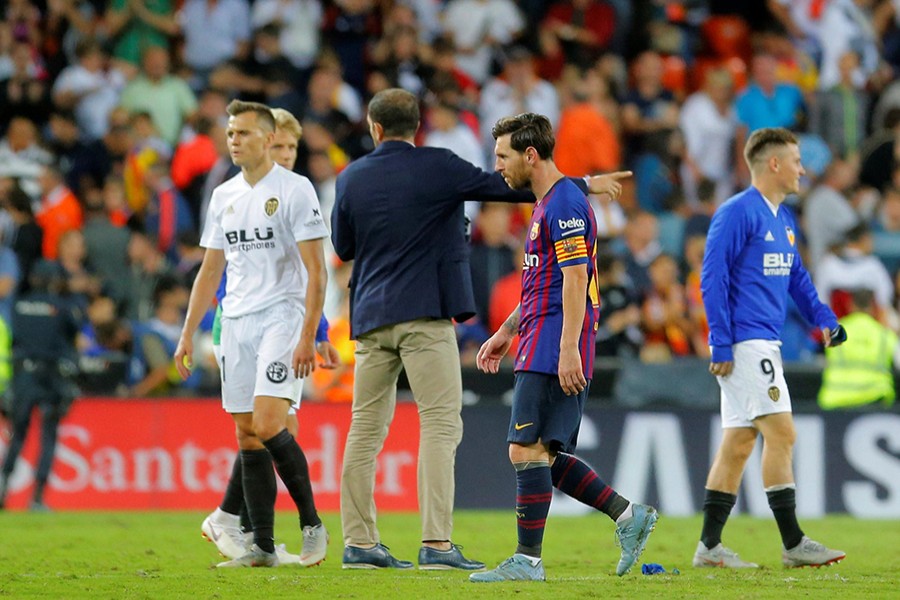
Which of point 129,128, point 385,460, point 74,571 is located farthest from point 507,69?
point 74,571

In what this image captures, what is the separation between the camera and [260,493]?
8789 mm

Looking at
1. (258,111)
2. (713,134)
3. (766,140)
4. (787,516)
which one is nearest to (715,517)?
(787,516)

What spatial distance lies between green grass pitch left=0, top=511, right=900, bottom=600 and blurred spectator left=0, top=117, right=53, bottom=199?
529cm

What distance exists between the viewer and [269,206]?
8914 millimetres

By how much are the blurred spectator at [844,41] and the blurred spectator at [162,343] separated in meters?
8.94

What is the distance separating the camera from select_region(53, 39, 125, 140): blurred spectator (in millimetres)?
18719

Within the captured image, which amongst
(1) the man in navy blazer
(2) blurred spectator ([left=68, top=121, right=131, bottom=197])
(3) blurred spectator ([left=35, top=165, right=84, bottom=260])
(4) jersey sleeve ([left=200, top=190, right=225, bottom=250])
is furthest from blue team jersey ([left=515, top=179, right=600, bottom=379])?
(2) blurred spectator ([left=68, top=121, right=131, bottom=197])

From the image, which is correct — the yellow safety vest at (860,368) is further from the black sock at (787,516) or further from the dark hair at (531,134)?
the dark hair at (531,134)

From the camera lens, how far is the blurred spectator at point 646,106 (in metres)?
19.2

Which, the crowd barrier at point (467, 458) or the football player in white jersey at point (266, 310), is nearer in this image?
the football player in white jersey at point (266, 310)

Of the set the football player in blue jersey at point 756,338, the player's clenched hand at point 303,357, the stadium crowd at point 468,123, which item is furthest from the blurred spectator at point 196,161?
the football player in blue jersey at point 756,338

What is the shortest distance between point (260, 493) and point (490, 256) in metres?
7.89

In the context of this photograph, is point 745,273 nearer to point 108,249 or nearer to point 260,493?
point 260,493

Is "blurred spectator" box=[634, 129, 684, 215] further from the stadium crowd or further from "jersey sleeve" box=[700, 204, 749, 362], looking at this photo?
"jersey sleeve" box=[700, 204, 749, 362]
